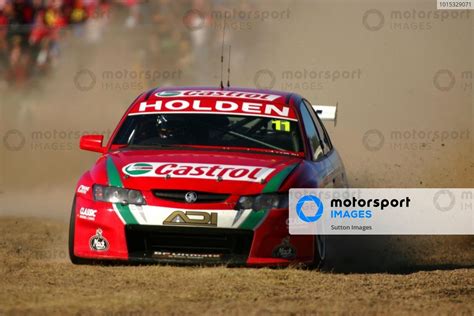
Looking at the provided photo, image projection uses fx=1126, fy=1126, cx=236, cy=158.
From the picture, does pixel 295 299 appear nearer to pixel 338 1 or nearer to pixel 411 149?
pixel 411 149

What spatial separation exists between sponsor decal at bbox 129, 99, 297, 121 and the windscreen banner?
854 mm

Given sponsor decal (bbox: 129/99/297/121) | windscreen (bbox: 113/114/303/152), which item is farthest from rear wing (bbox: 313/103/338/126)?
windscreen (bbox: 113/114/303/152)

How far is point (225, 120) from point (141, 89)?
10205mm

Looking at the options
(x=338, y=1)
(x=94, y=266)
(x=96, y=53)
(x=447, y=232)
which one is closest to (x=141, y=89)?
(x=96, y=53)

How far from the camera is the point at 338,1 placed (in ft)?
65.4

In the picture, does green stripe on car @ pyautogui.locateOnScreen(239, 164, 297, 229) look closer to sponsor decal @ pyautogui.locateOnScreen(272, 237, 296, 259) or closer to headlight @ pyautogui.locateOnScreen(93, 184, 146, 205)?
sponsor decal @ pyautogui.locateOnScreen(272, 237, 296, 259)

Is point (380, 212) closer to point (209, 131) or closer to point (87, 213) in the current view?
point (209, 131)

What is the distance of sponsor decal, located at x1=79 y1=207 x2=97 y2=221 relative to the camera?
7.70 m

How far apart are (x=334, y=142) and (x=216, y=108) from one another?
7.82m

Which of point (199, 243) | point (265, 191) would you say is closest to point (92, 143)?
point (199, 243)

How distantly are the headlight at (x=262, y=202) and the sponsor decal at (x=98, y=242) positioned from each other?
0.93 m

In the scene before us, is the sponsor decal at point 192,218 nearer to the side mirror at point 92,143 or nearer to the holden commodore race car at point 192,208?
the holden commodore race car at point 192,208

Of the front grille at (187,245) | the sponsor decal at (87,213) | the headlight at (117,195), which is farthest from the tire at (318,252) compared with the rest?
the sponsor decal at (87,213)

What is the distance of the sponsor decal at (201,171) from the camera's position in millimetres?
7750
